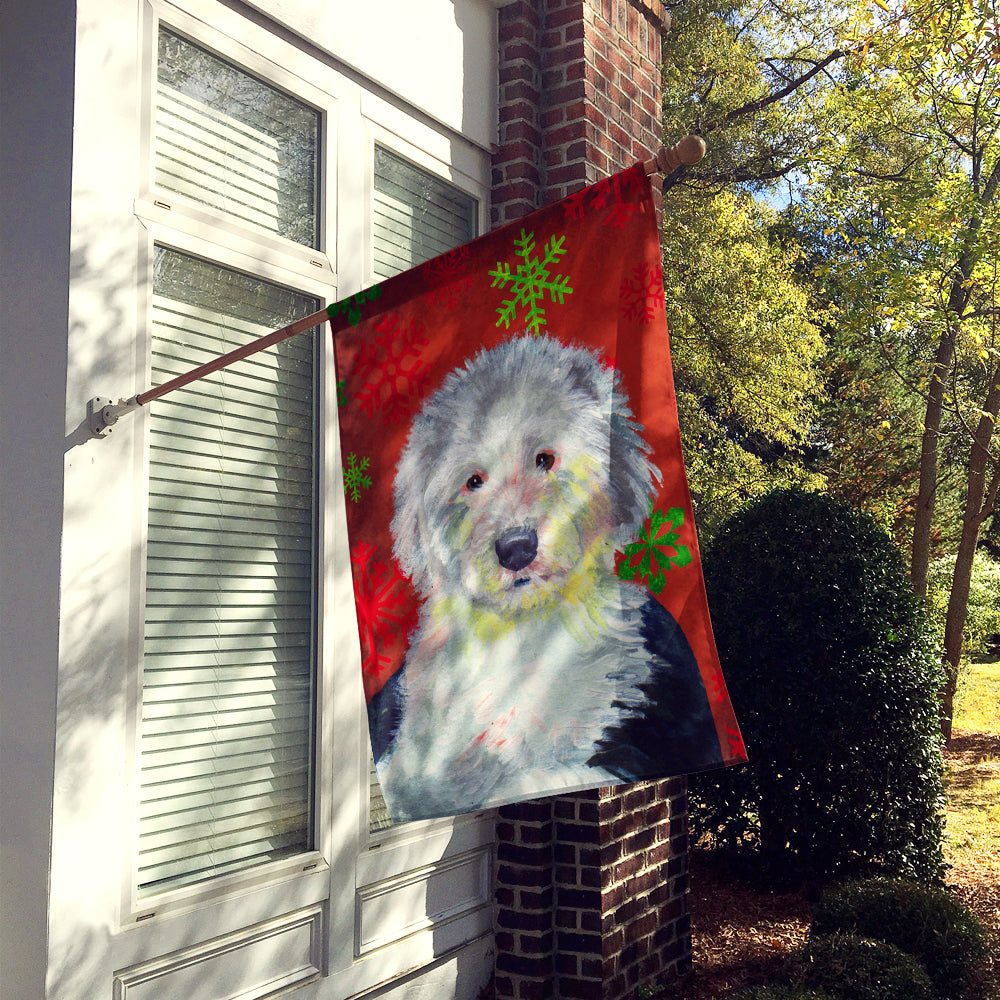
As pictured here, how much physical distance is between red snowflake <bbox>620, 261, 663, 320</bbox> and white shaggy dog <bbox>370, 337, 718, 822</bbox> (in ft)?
0.47

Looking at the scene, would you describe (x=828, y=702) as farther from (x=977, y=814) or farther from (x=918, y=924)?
(x=977, y=814)

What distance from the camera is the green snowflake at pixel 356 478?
2.46 m

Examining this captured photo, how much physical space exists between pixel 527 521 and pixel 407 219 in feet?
7.33

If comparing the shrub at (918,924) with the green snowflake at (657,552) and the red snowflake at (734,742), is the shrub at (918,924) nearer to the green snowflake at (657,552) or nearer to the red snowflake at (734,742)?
the red snowflake at (734,742)

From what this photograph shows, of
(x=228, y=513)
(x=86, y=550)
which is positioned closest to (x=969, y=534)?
(x=228, y=513)

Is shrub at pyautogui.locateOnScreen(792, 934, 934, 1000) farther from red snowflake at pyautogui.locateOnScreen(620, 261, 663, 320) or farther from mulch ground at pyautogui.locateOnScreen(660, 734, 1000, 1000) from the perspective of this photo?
red snowflake at pyautogui.locateOnScreen(620, 261, 663, 320)

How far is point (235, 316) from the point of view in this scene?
3.36 metres

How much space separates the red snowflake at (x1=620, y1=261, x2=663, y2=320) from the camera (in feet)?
7.68

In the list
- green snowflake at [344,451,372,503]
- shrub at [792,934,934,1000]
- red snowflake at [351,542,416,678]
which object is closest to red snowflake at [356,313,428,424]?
green snowflake at [344,451,372,503]

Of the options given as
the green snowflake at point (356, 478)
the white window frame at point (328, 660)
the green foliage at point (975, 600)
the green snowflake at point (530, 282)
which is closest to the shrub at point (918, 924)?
the white window frame at point (328, 660)

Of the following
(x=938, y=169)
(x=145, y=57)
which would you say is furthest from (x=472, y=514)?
(x=938, y=169)

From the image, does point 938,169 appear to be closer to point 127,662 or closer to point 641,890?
point 641,890

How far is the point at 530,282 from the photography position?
7.88 ft

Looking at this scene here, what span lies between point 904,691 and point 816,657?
55 centimetres
